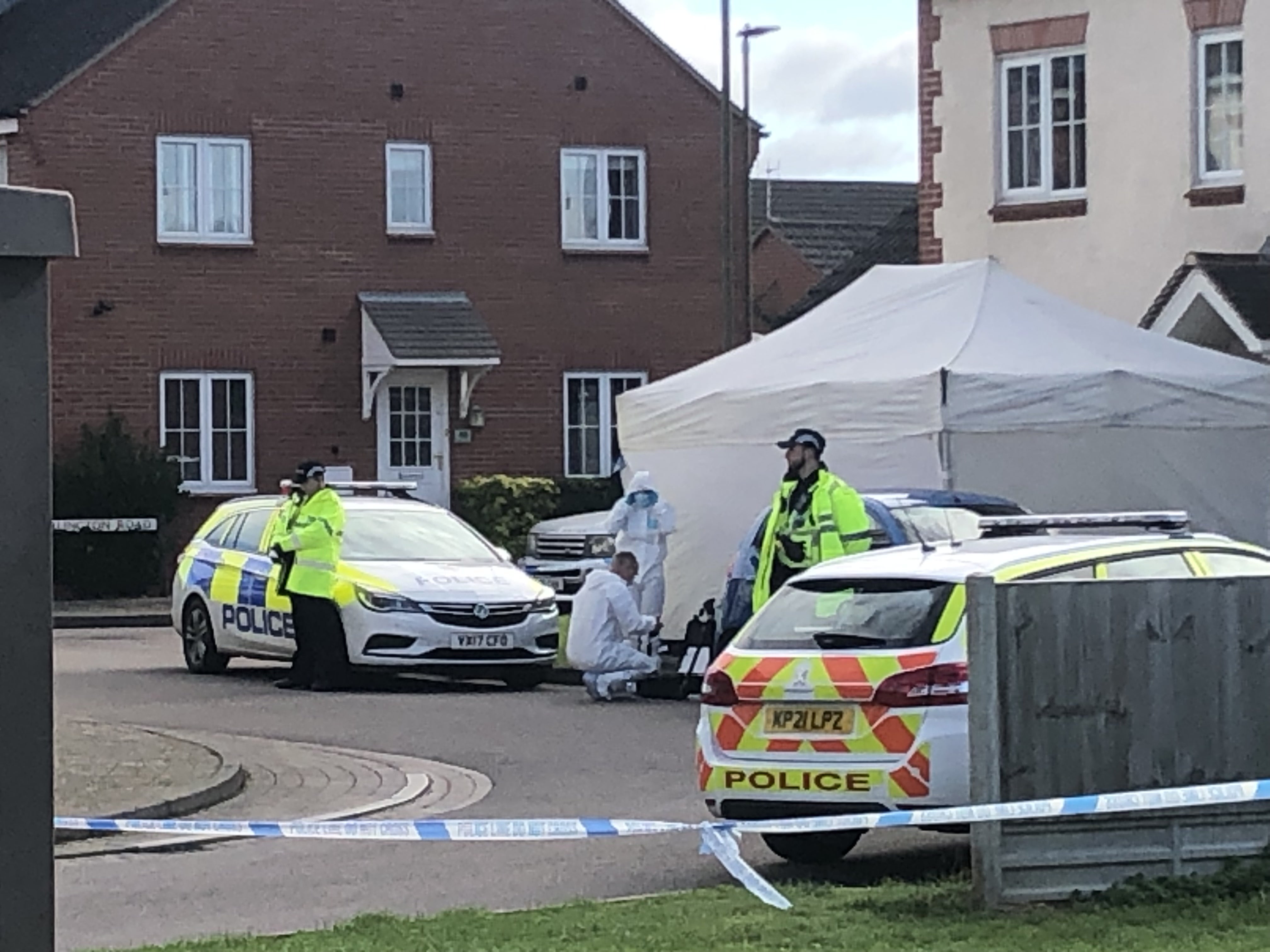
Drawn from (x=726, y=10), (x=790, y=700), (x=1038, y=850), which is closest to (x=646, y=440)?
(x=790, y=700)

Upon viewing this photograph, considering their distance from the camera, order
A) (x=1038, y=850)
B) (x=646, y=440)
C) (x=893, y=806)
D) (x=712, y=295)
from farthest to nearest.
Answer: (x=712, y=295) < (x=646, y=440) < (x=893, y=806) < (x=1038, y=850)

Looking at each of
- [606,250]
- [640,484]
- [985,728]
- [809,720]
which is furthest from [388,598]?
[606,250]

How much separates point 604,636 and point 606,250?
61.2 ft

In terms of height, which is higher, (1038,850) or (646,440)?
(646,440)

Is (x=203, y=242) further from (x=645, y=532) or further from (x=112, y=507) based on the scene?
(x=645, y=532)

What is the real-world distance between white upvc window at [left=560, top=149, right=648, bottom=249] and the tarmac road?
17092 mm

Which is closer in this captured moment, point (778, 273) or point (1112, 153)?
point (1112, 153)

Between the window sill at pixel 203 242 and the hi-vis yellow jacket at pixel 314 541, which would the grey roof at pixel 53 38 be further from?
the hi-vis yellow jacket at pixel 314 541

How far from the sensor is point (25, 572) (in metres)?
3.73

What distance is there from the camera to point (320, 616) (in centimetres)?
1997

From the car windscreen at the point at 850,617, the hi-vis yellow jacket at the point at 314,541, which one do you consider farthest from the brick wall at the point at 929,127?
the car windscreen at the point at 850,617

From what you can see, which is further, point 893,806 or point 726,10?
point 726,10

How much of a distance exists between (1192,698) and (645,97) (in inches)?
1119

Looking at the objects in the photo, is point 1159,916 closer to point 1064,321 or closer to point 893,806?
point 893,806
